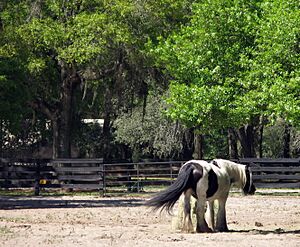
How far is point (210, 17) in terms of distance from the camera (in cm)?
2622

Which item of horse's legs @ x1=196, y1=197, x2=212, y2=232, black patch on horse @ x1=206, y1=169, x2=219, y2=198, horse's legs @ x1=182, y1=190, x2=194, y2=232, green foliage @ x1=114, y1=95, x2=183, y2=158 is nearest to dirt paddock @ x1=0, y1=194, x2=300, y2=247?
horse's legs @ x1=182, y1=190, x2=194, y2=232

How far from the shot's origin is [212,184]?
14.2 meters

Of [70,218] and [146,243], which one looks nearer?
[146,243]

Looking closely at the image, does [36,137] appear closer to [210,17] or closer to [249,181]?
[210,17]

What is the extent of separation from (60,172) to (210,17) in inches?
320

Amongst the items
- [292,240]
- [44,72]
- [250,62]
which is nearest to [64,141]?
[44,72]

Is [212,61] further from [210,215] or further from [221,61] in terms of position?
[210,215]

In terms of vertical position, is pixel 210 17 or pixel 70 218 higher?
pixel 210 17

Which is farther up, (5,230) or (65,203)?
(65,203)

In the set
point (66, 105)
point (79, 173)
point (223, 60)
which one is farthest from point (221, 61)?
point (66, 105)

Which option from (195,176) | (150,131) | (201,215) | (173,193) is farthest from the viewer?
(150,131)

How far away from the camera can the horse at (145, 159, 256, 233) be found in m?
13.7

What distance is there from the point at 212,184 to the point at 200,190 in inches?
12.9

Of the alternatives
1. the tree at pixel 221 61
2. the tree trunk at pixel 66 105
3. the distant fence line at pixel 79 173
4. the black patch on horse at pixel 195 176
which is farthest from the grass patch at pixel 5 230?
the tree trunk at pixel 66 105
